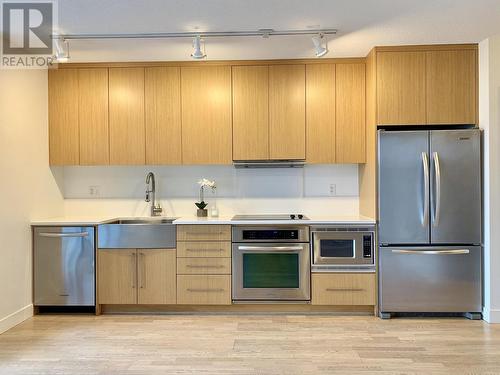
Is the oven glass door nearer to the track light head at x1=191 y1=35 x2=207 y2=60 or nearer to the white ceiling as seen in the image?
the track light head at x1=191 y1=35 x2=207 y2=60

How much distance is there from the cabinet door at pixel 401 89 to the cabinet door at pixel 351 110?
0.32 m

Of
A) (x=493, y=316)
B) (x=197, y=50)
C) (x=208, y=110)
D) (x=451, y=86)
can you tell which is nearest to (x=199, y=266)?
(x=208, y=110)

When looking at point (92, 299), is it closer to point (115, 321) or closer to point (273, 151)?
point (115, 321)

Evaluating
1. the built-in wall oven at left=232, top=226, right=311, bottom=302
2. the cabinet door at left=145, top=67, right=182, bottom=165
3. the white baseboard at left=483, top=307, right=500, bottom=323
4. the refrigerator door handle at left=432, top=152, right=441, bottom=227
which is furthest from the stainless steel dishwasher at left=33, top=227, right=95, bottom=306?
the white baseboard at left=483, top=307, right=500, bottom=323

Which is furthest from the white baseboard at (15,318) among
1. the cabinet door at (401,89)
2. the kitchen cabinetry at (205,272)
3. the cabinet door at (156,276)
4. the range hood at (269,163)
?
the cabinet door at (401,89)

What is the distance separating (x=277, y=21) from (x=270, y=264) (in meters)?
2.02

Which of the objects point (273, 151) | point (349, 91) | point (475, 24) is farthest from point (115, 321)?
point (475, 24)

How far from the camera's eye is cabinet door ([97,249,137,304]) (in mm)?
3668

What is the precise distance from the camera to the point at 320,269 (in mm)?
3641

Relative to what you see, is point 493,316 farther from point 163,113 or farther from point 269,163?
point 163,113

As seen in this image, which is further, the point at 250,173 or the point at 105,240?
the point at 250,173

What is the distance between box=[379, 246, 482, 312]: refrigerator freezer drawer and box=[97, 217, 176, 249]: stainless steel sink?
190 centimetres

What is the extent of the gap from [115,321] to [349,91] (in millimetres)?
2986

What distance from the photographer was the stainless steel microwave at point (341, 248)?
3.61 m
